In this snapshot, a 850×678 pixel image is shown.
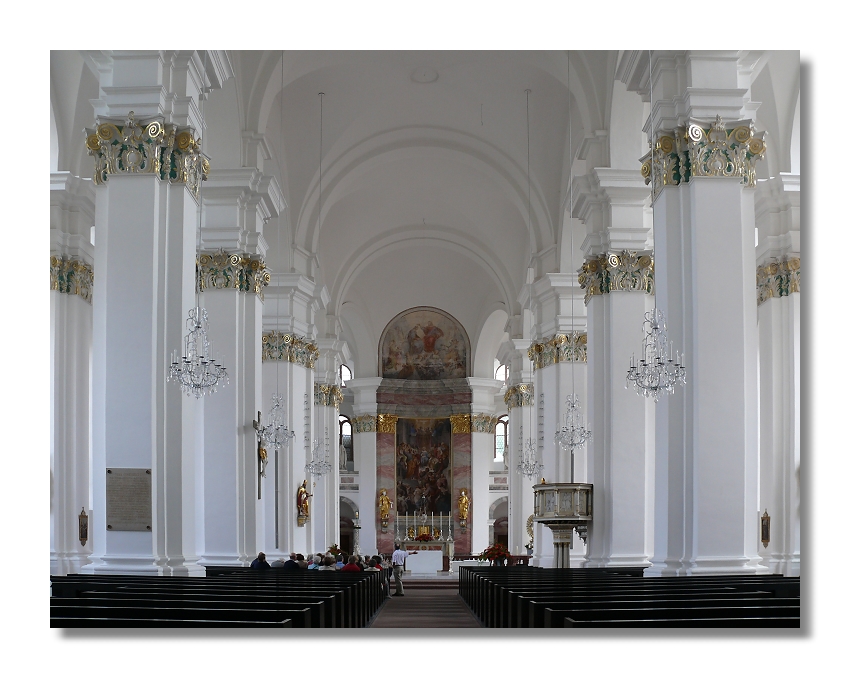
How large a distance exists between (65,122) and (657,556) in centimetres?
851

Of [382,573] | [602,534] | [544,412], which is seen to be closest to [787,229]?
[602,534]

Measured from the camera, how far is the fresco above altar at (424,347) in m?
33.1

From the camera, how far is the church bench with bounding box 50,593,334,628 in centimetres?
596

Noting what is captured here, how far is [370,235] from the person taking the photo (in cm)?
2631

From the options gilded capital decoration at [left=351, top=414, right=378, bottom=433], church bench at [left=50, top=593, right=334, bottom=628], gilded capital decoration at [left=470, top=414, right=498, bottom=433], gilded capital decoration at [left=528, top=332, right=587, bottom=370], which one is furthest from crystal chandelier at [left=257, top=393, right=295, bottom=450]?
gilded capital decoration at [left=470, top=414, right=498, bottom=433]

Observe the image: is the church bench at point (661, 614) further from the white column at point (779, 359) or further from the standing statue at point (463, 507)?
the standing statue at point (463, 507)

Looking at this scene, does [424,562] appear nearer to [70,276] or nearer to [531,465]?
[531,465]

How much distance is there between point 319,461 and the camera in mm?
21266

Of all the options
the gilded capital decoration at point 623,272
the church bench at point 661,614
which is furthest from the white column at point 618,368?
the church bench at point 661,614

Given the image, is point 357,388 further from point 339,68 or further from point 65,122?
point 65,122

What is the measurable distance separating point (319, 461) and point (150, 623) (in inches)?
624
